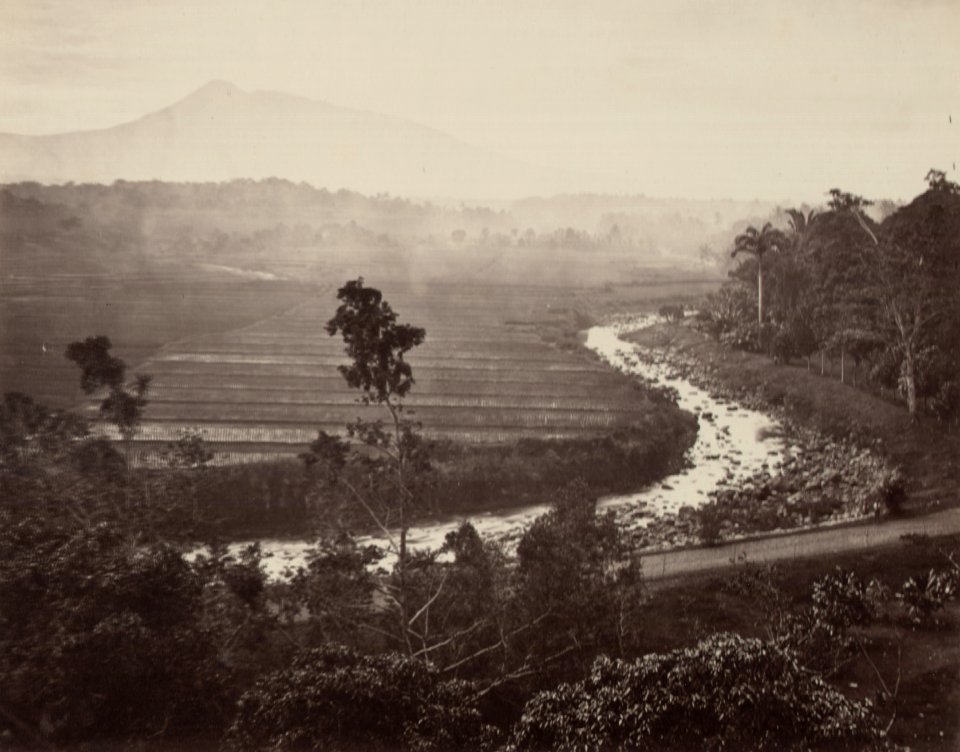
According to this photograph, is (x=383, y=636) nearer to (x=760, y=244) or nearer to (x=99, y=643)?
(x=99, y=643)

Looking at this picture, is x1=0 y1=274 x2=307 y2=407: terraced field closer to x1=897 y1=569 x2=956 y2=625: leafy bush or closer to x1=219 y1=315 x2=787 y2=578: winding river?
x1=219 y1=315 x2=787 y2=578: winding river

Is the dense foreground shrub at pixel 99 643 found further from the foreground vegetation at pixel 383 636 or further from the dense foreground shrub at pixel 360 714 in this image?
the dense foreground shrub at pixel 360 714

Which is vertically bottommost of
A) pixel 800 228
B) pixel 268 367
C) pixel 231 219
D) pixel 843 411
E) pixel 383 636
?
pixel 383 636

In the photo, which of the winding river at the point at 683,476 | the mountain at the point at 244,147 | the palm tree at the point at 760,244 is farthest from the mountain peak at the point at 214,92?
the palm tree at the point at 760,244

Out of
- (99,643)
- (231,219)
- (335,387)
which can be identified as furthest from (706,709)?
(231,219)

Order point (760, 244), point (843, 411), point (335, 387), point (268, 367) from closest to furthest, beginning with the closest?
point (335, 387) < point (843, 411) < point (268, 367) < point (760, 244)

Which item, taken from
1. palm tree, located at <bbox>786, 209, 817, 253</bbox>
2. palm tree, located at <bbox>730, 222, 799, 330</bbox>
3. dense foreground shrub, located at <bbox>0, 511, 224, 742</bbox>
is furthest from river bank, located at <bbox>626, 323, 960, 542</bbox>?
dense foreground shrub, located at <bbox>0, 511, 224, 742</bbox>
